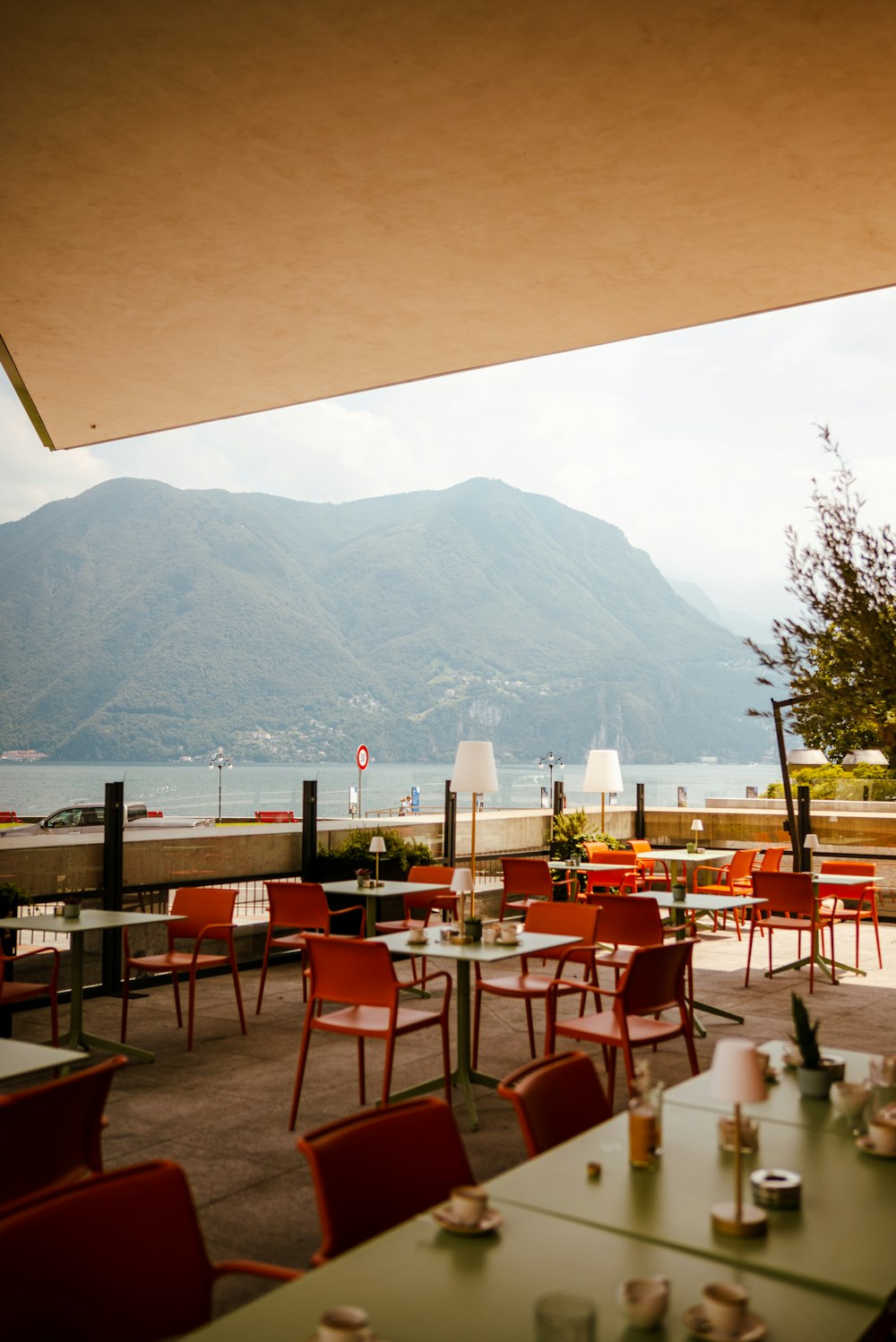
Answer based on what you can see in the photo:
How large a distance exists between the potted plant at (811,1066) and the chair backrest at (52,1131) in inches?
69.7

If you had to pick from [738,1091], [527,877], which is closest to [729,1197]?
[738,1091]

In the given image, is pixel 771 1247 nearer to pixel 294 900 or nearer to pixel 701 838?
pixel 294 900

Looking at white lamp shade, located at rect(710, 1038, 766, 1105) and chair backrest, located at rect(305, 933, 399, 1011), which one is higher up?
white lamp shade, located at rect(710, 1038, 766, 1105)

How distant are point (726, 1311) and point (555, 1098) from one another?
1086mm

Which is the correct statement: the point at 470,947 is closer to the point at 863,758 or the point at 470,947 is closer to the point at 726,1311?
the point at 726,1311

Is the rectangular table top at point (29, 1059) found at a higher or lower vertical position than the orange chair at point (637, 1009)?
higher

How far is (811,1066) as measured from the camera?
108 inches

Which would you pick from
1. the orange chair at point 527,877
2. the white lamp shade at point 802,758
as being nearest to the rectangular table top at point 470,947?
the orange chair at point 527,877

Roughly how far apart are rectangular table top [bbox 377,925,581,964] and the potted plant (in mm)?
1786

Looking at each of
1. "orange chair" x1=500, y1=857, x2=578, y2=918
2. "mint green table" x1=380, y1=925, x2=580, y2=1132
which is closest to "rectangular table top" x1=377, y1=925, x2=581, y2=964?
"mint green table" x1=380, y1=925, x2=580, y2=1132

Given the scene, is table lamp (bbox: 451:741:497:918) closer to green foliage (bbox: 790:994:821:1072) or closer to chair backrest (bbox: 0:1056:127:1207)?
green foliage (bbox: 790:994:821:1072)

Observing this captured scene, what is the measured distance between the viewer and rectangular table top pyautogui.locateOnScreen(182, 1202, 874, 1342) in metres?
1.50

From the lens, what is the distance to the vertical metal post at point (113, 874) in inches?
289

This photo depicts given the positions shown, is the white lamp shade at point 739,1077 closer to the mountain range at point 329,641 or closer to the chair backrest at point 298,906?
the chair backrest at point 298,906
